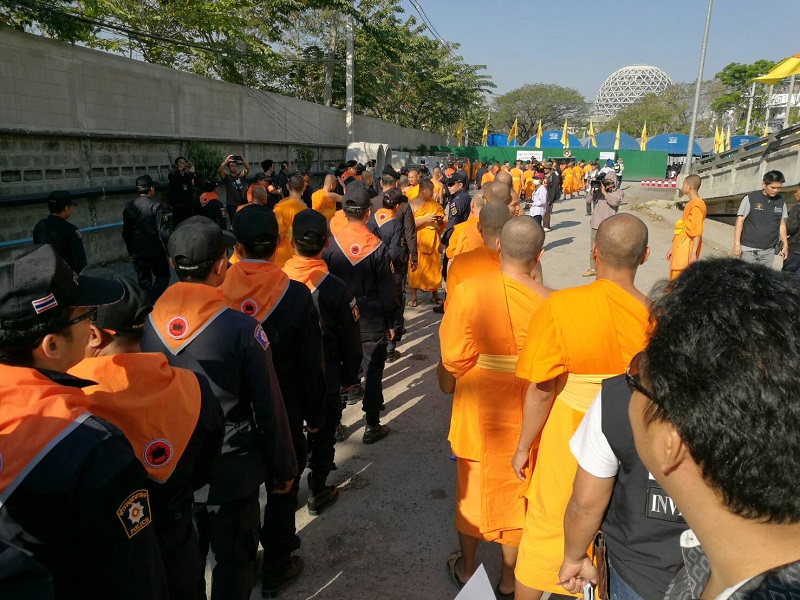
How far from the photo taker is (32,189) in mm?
8016

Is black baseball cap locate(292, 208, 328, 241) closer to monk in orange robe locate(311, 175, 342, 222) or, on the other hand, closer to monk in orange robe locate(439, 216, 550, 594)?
monk in orange robe locate(439, 216, 550, 594)

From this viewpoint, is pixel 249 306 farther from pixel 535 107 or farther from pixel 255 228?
pixel 535 107

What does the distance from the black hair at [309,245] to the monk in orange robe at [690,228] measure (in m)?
5.36

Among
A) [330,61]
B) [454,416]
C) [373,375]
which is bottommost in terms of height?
[373,375]

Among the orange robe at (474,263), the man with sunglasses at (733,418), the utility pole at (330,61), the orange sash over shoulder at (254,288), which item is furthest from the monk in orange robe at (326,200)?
the utility pole at (330,61)

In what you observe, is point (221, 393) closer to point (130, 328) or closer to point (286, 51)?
point (130, 328)

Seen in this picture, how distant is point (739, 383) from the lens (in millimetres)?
874

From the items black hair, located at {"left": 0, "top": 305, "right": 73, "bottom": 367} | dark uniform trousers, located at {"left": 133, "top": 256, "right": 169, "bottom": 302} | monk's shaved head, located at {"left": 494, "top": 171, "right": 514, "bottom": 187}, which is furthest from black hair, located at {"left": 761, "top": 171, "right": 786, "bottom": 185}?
dark uniform trousers, located at {"left": 133, "top": 256, "right": 169, "bottom": 302}

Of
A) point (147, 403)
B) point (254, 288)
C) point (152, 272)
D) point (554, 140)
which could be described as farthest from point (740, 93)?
point (147, 403)

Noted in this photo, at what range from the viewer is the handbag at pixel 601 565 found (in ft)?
5.45

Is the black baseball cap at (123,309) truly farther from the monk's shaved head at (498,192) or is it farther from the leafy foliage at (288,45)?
the leafy foliage at (288,45)

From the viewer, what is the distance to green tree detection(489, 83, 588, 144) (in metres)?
65.8

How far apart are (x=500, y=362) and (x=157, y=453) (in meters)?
1.66

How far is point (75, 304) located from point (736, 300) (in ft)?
5.23
